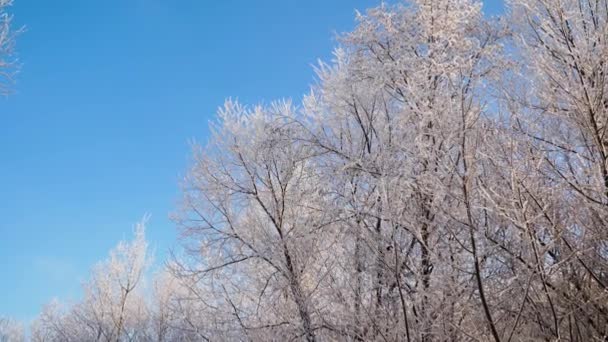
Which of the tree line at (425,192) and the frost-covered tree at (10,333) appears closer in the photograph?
the tree line at (425,192)

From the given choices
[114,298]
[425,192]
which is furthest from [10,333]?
[425,192]

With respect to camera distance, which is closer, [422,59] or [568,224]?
[568,224]

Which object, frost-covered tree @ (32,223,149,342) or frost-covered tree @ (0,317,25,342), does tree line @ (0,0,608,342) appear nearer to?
frost-covered tree @ (32,223,149,342)

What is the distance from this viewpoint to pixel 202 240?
9250 mm

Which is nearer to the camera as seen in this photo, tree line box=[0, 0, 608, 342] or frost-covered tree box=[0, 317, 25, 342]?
tree line box=[0, 0, 608, 342]

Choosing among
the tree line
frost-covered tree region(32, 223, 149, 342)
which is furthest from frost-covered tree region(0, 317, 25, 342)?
the tree line

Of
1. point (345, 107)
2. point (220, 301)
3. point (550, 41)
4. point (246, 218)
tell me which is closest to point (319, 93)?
point (345, 107)

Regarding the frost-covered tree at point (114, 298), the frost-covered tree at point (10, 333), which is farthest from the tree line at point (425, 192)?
the frost-covered tree at point (10, 333)

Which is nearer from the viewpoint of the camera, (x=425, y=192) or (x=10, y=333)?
(x=425, y=192)

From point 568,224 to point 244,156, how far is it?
22.0 ft

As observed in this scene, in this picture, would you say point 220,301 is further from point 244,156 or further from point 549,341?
point 549,341

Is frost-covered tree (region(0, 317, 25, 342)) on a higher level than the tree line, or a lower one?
higher

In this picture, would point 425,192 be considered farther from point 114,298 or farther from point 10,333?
point 10,333

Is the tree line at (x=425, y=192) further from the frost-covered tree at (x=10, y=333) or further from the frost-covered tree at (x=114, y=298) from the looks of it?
the frost-covered tree at (x=10, y=333)
